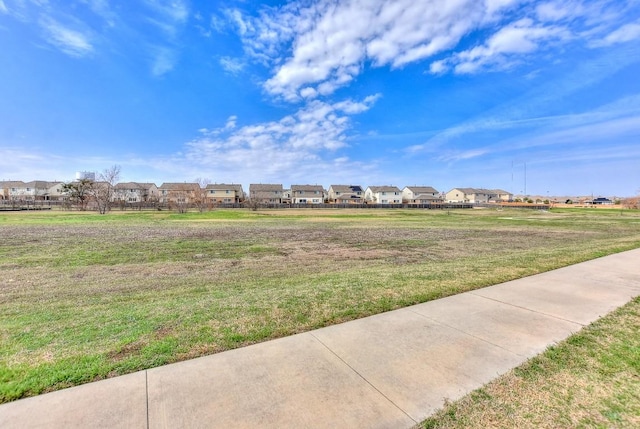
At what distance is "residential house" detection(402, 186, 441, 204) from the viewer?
10194cm

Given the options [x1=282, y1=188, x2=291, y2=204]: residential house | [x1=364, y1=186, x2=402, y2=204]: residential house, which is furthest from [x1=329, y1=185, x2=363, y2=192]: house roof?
[x1=282, y1=188, x2=291, y2=204]: residential house

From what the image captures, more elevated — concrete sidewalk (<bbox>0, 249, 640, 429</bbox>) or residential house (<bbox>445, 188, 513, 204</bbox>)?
residential house (<bbox>445, 188, 513, 204</bbox>)

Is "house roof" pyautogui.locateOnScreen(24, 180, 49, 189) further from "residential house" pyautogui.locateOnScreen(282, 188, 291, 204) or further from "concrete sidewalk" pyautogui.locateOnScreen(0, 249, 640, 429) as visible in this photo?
"concrete sidewalk" pyautogui.locateOnScreen(0, 249, 640, 429)

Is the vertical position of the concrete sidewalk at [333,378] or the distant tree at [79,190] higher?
the distant tree at [79,190]

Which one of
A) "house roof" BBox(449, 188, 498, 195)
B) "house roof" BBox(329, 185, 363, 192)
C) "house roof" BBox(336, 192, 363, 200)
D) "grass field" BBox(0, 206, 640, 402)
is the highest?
"house roof" BBox(329, 185, 363, 192)

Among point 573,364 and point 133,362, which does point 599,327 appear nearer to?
point 573,364

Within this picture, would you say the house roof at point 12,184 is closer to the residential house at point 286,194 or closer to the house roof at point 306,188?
the residential house at point 286,194

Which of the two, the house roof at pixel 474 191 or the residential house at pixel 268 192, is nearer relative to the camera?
the residential house at pixel 268 192

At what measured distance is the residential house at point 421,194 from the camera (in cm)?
10194

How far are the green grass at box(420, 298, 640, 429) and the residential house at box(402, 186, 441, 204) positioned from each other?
333 ft

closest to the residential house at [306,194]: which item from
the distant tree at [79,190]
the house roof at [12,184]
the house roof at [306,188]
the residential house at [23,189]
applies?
the house roof at [306,188]

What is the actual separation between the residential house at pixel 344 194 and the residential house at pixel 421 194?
1594cm

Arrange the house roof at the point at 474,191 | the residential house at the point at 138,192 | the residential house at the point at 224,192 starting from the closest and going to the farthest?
the residential house at the point at 138,192 < the residential house at the point at 224,192 < the house roof at the point at 474,191

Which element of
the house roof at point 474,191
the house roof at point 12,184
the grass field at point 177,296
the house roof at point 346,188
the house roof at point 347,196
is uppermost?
the house roof at point 12,184
